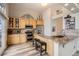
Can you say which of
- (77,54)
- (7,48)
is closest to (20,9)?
(7,48)

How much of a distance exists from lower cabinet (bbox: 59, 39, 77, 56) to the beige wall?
33.5 inches

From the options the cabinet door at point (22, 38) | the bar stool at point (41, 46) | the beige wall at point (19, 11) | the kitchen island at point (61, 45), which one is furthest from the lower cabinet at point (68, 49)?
the beige wall at point (19, 11)

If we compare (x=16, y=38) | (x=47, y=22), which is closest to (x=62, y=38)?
(x=47, y=22)

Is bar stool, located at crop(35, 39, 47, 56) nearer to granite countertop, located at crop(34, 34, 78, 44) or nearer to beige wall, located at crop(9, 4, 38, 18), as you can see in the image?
granite countertop, located at crop(34, 34, 78, 44)

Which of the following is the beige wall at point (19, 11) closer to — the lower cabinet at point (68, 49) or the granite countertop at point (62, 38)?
the granite countertop at point (62, 38)

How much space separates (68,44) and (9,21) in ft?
4.17

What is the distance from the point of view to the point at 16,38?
200cm

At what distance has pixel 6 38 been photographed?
1960 mm

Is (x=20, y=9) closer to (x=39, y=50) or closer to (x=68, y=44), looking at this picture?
(x=39, y=50)

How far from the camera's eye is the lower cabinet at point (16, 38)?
6.48ft

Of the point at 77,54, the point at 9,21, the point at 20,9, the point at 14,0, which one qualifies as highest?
the point at 14,0

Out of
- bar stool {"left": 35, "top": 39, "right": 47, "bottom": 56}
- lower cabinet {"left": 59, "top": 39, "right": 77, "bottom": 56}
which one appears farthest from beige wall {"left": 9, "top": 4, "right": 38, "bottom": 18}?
lower cabinet {"left": 59, "top": 39, "right": 77, "bottom": 56}

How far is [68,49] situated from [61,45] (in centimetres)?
16

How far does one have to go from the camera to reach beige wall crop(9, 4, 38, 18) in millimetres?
1948
